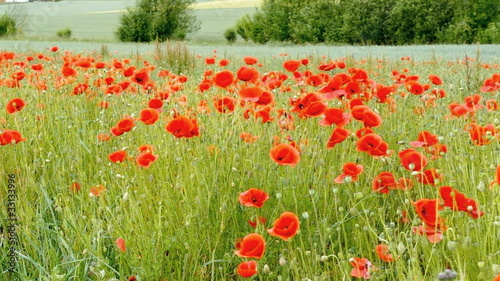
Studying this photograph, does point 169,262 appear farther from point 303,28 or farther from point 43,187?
point 303,28

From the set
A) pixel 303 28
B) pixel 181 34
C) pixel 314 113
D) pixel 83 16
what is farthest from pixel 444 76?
pixel 83 16

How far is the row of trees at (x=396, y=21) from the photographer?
2269 centimetres

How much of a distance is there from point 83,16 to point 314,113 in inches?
2276

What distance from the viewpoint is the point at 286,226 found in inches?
61.0

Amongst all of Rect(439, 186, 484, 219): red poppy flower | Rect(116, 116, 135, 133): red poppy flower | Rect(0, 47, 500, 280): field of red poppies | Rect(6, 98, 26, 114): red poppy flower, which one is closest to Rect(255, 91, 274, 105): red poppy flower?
Rect(0, 47, 500, 280): field of red poppies

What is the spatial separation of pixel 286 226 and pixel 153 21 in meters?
31.4

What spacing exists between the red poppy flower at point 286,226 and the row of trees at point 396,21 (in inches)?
860

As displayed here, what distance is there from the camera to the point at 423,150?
273 cm

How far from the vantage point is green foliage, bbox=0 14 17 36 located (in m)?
33.9

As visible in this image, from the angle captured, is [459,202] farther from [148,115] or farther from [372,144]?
[148,115]

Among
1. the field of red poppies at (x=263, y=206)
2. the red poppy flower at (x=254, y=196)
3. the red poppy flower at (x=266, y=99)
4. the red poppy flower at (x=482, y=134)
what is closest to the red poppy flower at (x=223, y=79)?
the field of red poppies at (x=263, y=206)

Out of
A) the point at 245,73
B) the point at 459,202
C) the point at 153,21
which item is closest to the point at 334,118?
the point at 245,73

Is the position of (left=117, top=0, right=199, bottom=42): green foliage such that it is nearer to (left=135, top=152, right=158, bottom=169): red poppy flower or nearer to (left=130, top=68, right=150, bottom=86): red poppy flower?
(left=130, top=68, right=150, bottom=86): red poppy flower

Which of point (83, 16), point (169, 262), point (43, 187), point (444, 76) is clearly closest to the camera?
point (169, 262)
